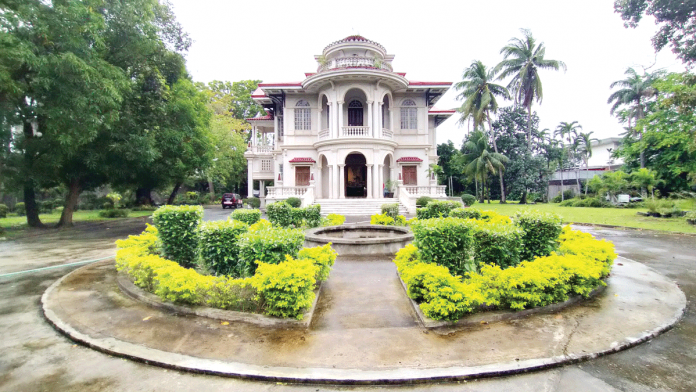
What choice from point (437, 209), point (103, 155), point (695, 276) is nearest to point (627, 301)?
point (695, 276)

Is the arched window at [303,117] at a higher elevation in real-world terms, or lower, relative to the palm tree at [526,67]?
lower

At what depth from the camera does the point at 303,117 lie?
83.9 ft

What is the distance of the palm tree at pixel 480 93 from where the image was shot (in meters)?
34.4

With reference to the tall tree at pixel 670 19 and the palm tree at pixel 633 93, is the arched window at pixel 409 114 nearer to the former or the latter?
the tall tree at pixel 670 19

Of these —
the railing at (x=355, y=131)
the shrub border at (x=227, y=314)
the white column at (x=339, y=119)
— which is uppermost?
the white column at (x=339, y=119)

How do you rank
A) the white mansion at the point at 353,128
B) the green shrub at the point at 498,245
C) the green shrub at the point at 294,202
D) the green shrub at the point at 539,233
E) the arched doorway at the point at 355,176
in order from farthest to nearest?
the arched doorway at the point at 355,176 < the white mansion at the point at 353,128 < the green shrub at the point at 294,202 < the green shrub at the point at 539,233 < the green shrub at the point at 498,245

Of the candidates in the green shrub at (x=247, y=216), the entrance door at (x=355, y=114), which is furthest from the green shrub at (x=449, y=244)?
the entrance door at (x=355, y=114)

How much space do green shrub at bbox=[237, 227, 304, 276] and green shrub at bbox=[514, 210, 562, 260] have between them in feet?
14.0

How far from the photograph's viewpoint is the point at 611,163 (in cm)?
4791

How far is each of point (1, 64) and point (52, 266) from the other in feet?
26.7

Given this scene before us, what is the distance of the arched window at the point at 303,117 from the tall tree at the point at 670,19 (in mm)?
19293

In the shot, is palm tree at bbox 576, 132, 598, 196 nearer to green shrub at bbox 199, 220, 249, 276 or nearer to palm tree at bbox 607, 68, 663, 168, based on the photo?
palm tree at bbox 607, 68, 663, 168

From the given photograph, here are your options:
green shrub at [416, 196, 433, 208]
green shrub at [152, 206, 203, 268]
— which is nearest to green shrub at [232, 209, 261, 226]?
green shrub at [152, 206, 203, 268]

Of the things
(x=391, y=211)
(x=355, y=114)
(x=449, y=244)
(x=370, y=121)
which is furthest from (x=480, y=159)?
(x=449, y=244)
